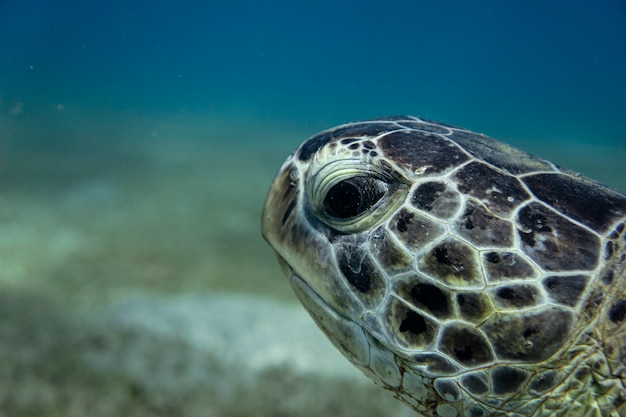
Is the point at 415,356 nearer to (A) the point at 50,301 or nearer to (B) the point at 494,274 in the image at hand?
(B) the point at 494,274

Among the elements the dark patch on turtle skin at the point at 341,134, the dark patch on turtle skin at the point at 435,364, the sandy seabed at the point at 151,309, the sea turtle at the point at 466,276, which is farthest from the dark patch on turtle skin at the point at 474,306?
the sandy seabed at the point at 151,309

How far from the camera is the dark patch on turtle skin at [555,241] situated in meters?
1.03

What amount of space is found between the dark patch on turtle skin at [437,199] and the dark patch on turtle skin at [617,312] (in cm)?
41

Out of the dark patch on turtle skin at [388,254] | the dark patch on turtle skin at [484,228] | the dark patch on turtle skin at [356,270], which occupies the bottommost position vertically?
the dark patch on turtle skin at [356,270]

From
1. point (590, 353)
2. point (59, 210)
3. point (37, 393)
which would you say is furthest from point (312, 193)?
point (59, 210)

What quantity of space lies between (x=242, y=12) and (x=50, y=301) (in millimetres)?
88286

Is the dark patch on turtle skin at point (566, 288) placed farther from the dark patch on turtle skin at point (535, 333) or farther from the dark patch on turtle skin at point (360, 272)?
the dark patch on turtle skin at point (360, 272)

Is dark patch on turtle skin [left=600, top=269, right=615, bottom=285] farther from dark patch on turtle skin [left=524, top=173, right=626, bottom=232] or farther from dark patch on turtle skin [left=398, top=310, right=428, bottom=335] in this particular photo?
dark patch on turtle skin [left=398, top=310, right=428, bottom=335]

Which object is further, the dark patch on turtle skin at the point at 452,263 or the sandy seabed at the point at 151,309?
the sandy seabed at the point at 151,309

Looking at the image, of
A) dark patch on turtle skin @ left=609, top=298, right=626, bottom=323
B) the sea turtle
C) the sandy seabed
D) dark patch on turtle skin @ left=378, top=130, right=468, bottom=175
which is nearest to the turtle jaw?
the sea turtle

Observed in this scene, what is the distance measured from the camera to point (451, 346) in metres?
1.04

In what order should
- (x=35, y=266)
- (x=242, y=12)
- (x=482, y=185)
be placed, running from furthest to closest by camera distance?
(x=242, y=12), (x=35, y=266), (x=482, y=185)

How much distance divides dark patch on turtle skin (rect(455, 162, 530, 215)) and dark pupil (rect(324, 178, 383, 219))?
0.73ft

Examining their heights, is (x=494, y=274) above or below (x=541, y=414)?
above
